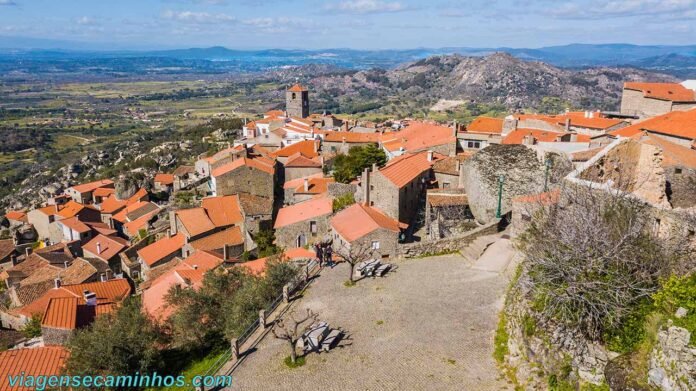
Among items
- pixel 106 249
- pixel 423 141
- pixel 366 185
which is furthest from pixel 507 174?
pixel 106 249

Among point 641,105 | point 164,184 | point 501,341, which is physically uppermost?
point 641,105

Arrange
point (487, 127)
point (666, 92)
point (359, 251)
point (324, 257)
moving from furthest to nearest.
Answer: point (666, 92) < point (487, 127) < point (359, 251) < point (324, 257)

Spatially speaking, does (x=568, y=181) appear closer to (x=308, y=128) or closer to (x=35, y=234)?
(x=308, y=128)

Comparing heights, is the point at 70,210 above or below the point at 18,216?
above

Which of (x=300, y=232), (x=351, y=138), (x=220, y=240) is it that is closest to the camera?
(x=300, y=232)

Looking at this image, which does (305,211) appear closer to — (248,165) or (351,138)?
(248,165)

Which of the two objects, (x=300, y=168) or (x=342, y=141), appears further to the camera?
(x=342, y=141)

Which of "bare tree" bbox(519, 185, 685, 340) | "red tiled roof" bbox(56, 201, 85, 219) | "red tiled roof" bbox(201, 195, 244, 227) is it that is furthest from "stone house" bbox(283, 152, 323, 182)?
"bare tree" bbox(519, 185, 685, 340)

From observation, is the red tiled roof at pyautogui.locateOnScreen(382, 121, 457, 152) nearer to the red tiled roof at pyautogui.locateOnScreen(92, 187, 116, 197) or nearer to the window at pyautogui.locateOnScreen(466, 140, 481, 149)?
the window at pyautogui.locateOnScreen(466, 140, 481, 149)
